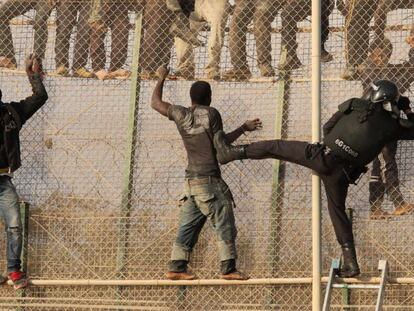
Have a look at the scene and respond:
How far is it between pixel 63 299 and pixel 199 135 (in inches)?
98.1

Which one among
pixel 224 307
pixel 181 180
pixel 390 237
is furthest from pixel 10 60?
pixel 390 237

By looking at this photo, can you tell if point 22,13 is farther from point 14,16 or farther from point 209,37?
point 209,37

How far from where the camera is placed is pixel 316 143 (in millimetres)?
14336

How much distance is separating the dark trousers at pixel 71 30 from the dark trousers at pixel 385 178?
3491 millimetres

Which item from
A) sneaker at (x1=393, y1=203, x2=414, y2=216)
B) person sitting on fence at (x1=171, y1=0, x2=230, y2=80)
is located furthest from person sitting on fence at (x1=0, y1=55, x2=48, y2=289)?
sneaker at (x1=393, y1=203, x2=414, y2=216)

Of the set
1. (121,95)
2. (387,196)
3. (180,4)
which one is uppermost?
(180,4)

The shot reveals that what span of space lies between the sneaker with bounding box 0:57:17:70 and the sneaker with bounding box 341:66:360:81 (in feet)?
12.4

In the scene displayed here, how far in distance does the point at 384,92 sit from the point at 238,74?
85.0 inches

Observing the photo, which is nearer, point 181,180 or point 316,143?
point 316,143

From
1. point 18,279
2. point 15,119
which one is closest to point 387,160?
point 15,119

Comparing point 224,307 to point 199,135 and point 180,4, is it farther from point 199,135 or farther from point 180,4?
point 180,4

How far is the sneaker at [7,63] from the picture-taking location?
16.4 metres

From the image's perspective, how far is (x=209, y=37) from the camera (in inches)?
626

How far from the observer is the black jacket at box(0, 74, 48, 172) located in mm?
15055
